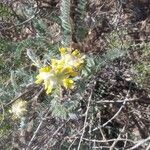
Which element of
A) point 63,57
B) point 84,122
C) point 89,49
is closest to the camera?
point 63,57

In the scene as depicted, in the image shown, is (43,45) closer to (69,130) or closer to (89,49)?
(89,49)

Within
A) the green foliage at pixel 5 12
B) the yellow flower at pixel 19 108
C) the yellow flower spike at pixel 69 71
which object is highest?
the green foliage at pixel 5 12

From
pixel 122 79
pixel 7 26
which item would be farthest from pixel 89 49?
pixel 7 26

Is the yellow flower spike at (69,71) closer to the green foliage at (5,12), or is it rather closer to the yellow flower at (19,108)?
the yellow flower at (19,108)

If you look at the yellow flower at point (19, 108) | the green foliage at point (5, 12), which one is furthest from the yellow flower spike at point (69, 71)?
the green foliage at point (5, 12)

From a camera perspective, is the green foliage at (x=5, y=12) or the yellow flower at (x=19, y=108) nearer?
the yellow flower at (x=19, y=108)

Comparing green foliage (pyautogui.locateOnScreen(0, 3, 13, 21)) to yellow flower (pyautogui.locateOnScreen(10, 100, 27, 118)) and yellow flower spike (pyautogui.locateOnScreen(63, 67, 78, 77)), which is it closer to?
yellow flower (pyautogui.locateOnScreen(10, 100, 27, 118))

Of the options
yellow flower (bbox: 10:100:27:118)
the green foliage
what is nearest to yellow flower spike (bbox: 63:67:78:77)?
yellow flower (bbox: 10:100:27:118)

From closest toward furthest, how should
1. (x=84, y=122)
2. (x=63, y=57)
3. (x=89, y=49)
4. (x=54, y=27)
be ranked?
(x=63, y=57), (x=84, y=122), (x=89, y=49), (x=54, y=27)

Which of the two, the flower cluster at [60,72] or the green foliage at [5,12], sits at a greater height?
the green foliage at [5,12]
